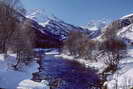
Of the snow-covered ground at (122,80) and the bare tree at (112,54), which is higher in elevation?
the bare tree at (112,54)

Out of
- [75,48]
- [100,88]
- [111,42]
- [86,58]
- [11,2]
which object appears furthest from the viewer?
[75,48]

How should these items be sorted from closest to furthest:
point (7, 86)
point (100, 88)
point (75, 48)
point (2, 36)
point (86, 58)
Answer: point (7, 86) < point (100, 88) < point (2, 36) < point (86, 58) < point (75, 48)

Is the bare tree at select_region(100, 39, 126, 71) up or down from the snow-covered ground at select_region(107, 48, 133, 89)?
up

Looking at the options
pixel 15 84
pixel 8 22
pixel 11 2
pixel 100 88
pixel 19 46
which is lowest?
pixel 100 88

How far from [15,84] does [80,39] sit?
7605 cm

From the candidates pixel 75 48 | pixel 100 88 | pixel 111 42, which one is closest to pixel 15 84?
pixel 100 88

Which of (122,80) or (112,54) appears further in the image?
(112,54)

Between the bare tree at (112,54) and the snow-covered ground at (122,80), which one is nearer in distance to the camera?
the snow-covered ground at (122,80)

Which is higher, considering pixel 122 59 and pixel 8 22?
pixel 8 22

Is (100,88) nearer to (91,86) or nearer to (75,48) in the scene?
(91,86)

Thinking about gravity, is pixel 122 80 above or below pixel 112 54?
below

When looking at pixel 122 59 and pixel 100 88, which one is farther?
pixel 122 59

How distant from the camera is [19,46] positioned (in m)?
42.9

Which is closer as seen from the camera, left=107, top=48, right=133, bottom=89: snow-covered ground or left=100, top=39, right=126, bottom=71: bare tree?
left=107, top=48, right=133, bottom=89: snow-covered ground
